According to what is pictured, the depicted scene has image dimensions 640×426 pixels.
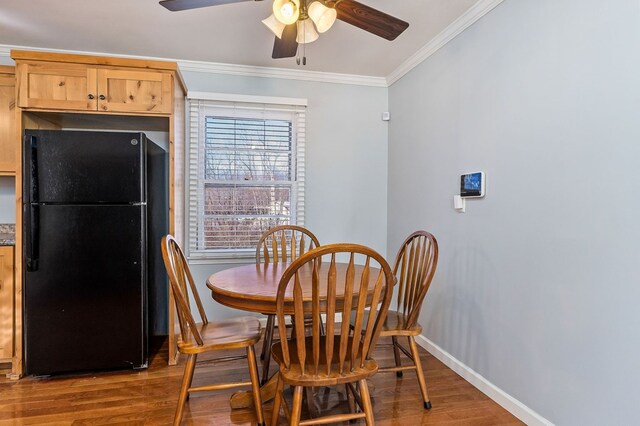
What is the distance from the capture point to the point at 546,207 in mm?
1772

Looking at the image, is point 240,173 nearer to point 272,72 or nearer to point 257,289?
point 272,72

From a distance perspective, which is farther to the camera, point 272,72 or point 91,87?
point 272,72

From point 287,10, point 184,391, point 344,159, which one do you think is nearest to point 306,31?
point 287,10

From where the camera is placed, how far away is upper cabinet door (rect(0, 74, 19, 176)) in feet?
8.30

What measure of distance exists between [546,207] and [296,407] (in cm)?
152

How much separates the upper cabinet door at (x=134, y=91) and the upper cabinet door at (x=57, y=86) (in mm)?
A: 68

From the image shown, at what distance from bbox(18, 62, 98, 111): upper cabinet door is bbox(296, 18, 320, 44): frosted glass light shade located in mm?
1586

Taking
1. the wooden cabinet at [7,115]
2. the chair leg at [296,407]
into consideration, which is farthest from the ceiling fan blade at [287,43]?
the wooden cabinet at [7,115]

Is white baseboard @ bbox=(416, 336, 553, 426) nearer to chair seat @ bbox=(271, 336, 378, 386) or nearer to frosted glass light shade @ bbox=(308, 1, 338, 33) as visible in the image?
chair seat @ bbox=(271, 336, 378, 386)

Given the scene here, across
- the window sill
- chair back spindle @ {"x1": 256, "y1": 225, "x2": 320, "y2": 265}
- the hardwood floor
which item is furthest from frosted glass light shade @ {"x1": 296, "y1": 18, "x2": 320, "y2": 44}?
the window sill

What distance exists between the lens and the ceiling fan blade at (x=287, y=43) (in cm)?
186

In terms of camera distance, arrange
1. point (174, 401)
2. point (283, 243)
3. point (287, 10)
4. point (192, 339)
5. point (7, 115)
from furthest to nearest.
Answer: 1. point (283, 243)
2. point (7, 115)
3. point (174, 401)
4. point (192, 339)
5. point (287, 10)

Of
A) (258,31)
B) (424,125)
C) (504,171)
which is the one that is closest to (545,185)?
(504,171)

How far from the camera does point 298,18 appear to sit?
168 cm
